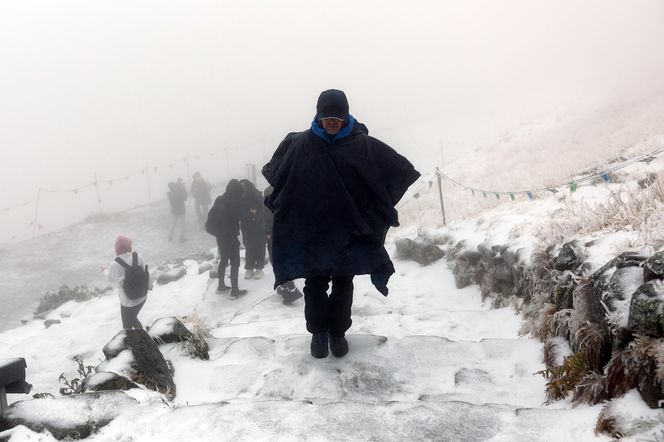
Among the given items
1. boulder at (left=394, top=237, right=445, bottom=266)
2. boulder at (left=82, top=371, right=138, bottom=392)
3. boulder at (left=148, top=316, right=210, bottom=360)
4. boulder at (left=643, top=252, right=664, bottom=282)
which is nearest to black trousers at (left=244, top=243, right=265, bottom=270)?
boulder at (left=394, top=237, right=445, bottom=266)

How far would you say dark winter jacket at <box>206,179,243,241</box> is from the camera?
7.85m

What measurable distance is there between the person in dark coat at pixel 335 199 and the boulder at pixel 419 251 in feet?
16.5

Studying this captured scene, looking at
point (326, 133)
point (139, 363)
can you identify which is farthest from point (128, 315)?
point (326, 133)

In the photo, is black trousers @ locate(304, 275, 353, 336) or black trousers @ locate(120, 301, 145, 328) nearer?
black trousers @ locate(304, 275, 353, 336)

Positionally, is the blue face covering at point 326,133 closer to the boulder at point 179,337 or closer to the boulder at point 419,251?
the boulder at point 179,337

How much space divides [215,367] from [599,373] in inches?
110

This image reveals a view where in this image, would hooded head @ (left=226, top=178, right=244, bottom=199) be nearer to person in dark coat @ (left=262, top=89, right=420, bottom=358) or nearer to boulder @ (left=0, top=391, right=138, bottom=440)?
person in dark coat @ (left=262, top=89, right=420, bottom=358)

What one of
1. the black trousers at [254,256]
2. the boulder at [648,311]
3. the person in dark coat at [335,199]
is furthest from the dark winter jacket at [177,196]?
the boulder at [648,311]

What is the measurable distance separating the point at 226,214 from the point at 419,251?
351 cm

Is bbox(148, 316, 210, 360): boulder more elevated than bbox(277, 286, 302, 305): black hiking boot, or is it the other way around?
bbox(148, 316, 210, 360): boulder

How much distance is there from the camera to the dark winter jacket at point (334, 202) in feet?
10.9

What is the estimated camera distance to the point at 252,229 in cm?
860

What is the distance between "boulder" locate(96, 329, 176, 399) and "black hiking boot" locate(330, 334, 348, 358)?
124 cm

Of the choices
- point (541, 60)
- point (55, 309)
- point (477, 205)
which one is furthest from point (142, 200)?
point (541, 60)
